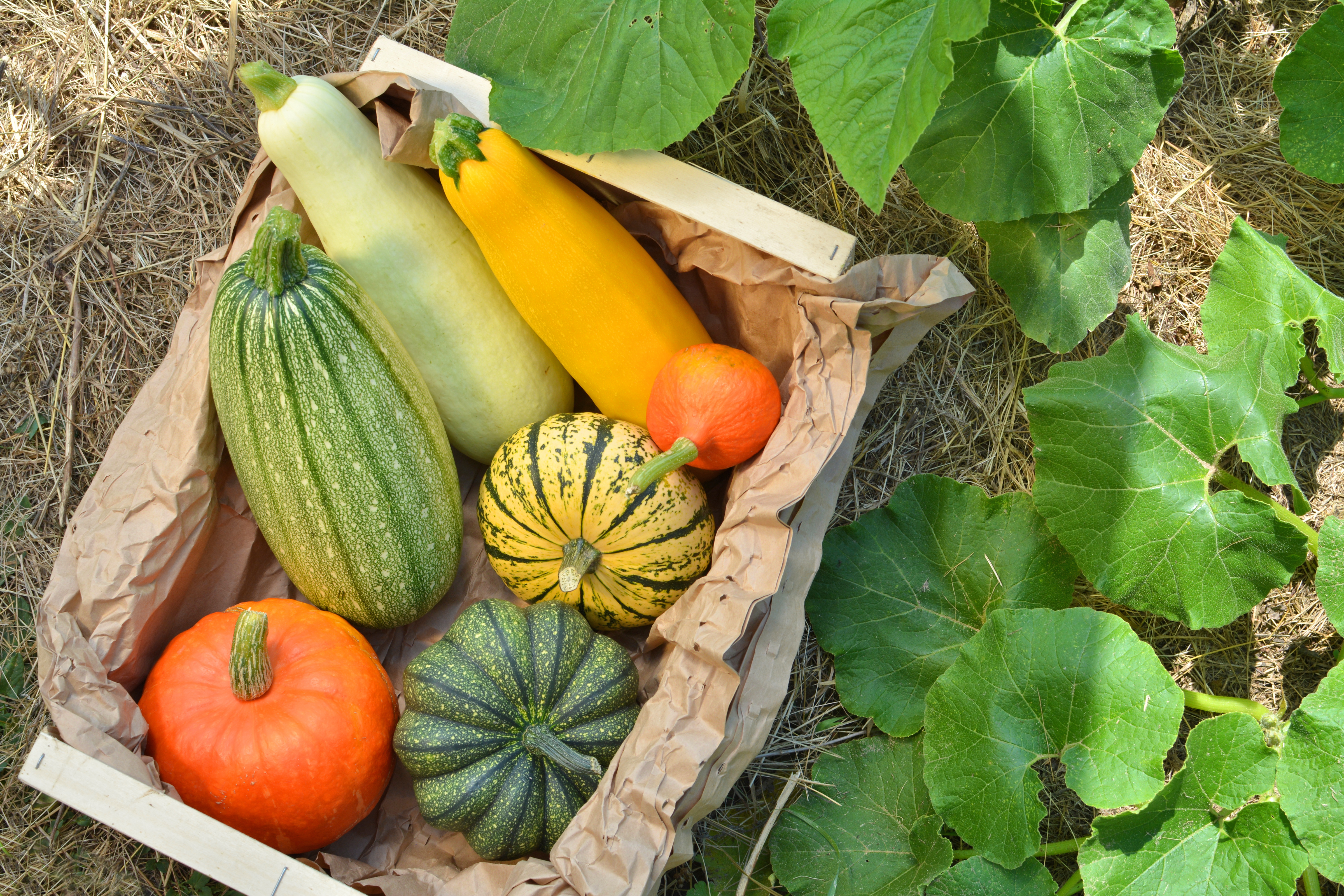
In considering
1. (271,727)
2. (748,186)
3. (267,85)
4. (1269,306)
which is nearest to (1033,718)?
(1269,306)

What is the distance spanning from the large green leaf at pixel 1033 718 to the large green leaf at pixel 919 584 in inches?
8.0

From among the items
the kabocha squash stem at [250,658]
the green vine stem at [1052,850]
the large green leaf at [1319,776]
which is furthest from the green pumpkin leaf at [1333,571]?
the kabocha squash stem at [250,658]

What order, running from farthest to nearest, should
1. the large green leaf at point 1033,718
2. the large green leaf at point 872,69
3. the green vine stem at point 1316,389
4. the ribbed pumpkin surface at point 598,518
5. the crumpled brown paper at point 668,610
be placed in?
the green vine stem at point 1316,389, the ribbed pumpkin surface at point 598,518, the large green leaf at point 1033,718, the crumpled brown paper at point 668,610, the large green leaf at point 872,69

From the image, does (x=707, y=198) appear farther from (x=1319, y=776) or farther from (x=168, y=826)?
(x=1319, y=776)

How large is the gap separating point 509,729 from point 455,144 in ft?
4.00

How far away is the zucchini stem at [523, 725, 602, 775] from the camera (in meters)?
1.79

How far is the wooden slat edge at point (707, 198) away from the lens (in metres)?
1.80

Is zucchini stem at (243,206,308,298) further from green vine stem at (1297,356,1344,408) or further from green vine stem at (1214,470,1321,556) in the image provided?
green vine stem at (1297,356,1344,408)

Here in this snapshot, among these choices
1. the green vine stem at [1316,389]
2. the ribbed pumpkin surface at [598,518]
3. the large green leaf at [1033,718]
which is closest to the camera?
the large green leaf at [1033,718]

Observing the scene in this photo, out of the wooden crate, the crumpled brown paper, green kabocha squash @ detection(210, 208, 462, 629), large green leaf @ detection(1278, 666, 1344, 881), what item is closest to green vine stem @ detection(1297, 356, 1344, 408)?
large green leaf @ detection(1278, 666, 1344, 881)

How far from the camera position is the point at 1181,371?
1.93 metres

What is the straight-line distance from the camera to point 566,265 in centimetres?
192

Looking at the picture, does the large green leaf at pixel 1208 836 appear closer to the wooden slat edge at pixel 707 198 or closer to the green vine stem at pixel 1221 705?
the green vine stem at pixel 1221 705

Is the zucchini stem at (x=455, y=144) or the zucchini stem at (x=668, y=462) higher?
the zucchini stem at (x=455, y=144)
